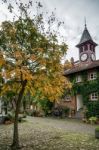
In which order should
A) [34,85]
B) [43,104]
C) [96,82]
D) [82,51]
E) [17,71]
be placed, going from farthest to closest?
[82,51] → [43,104] → [96,82] → [34,85] → [17,71]

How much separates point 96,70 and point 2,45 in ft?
69.7

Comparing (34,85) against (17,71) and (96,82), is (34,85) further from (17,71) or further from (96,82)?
(96,82)

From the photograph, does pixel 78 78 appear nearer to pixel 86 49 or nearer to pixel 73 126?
pixel 86 49

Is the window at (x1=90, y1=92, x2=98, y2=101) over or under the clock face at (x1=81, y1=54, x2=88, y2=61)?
under

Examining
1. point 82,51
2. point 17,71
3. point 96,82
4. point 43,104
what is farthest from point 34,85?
point 82,51

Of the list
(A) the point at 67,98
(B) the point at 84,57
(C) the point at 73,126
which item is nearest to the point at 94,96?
(A) the point at 67,98

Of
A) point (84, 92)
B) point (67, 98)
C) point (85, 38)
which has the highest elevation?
point (85, 38)

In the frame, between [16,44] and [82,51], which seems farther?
[82,51]

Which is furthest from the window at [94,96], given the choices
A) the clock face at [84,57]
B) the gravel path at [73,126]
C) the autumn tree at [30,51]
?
the autumn tree at [30,51]

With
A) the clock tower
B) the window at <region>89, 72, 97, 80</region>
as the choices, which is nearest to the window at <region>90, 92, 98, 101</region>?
the window at <region>89, 72, 97, 80</region>

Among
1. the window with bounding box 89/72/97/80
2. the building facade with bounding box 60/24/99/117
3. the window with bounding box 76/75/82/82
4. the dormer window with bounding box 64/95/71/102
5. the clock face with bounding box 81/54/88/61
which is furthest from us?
the clock face with bounding box 81/54/88/61

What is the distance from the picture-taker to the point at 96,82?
103ft

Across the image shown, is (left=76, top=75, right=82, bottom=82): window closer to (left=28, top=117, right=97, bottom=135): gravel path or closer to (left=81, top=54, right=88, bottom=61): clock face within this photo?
(left=81, top=54, right=88, bottom=61): clock face

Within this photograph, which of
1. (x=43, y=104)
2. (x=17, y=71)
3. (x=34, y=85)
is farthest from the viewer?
(x=43, y=104)
